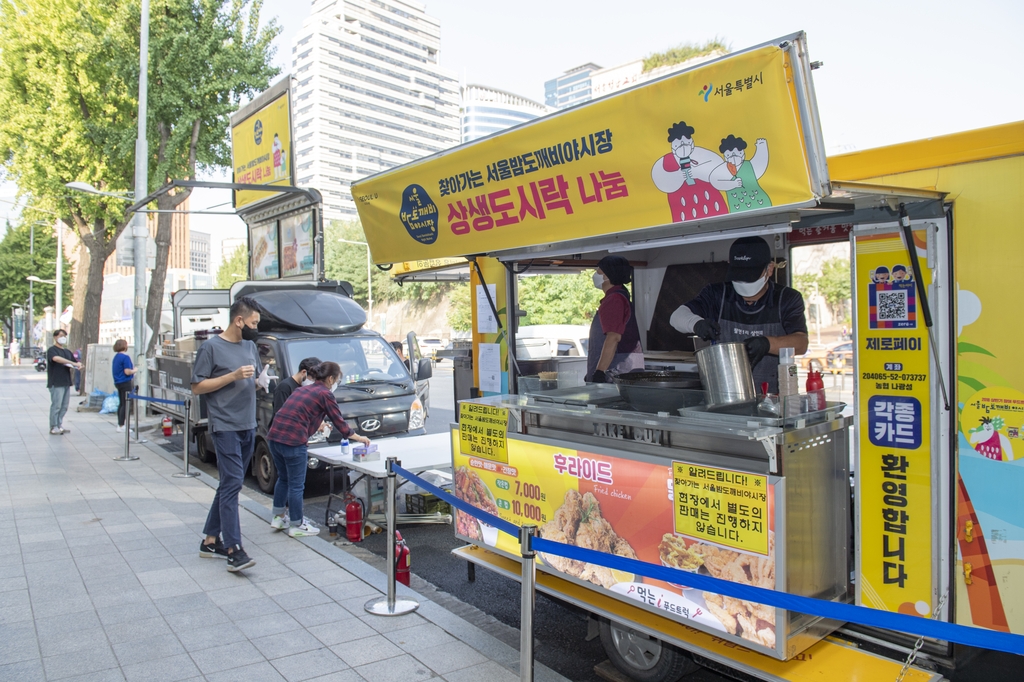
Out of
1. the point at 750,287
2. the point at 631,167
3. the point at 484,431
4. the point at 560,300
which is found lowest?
the point at 484,431

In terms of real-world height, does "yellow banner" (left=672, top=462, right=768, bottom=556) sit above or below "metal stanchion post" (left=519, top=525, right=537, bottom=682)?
above

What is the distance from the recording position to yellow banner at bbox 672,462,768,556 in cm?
297

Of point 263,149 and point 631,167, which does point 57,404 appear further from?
point 631,167

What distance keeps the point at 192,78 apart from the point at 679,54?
49167 mm

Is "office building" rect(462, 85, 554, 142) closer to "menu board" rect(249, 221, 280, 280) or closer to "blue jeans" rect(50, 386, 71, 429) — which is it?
"menu board" rect(249, 221, 280, 280)

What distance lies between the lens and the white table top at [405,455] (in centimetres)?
603

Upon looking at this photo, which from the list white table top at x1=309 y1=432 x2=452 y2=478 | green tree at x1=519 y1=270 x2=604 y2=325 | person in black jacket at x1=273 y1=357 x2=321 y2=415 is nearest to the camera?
white table top at x1=309 y1=432 x2=452 y2=478

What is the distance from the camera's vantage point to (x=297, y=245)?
13781 millimetres

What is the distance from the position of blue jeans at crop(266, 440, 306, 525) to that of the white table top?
322 millimetres

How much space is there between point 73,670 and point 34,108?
20553mm

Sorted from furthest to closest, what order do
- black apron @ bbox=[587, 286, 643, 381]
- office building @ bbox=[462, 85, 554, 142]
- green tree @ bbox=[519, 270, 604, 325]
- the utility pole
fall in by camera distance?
office building @ bbox=[462, 85, 554, 142] < green tree @ bbox=[519, 270, 604, 325] < the utility pole < black apron @ bbox=[587, 286, 643, 381]

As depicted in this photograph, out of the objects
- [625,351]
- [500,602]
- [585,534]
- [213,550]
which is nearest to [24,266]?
[213,550]

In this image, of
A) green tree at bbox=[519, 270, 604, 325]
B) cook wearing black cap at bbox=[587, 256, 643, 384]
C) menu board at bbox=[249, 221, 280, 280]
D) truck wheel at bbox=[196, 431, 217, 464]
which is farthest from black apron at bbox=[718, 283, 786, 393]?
menu board at bbox=[249, 221, 280, 280]

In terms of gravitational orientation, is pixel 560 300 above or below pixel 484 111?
below
